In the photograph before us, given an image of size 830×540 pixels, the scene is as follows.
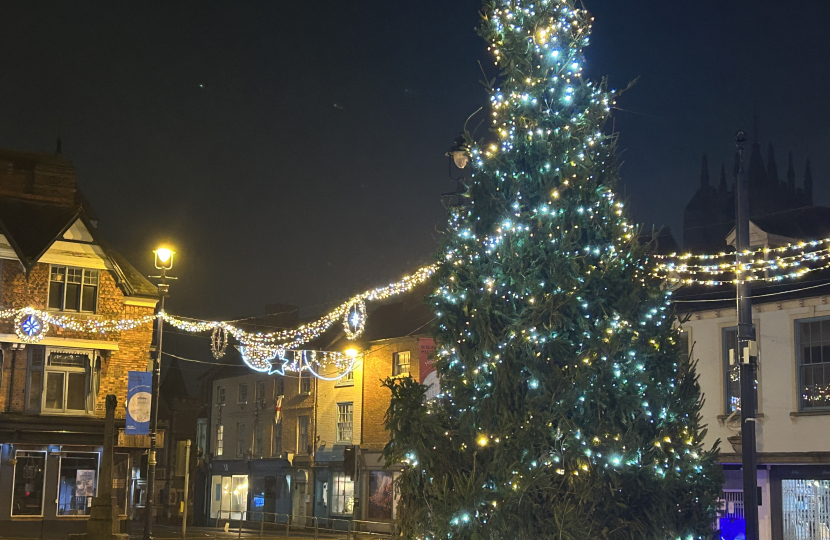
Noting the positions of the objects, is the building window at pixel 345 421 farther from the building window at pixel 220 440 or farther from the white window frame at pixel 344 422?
the building window at pixel 220 440

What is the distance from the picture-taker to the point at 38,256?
3166 cm

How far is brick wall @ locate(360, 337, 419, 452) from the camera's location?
132 ft

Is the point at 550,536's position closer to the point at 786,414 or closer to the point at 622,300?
the point at 622,300

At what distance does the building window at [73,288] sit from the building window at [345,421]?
46.1 feet

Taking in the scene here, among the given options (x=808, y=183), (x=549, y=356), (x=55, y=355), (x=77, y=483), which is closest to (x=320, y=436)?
(x=77, y=483)

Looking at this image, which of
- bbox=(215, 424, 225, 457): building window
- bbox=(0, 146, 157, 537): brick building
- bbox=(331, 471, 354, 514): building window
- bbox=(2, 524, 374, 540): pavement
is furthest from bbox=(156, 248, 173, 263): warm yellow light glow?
bbox=(215, 424, 225, 457): building window

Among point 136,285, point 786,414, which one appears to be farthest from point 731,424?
point 136,285

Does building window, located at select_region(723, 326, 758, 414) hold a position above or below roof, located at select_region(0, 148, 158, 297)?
below

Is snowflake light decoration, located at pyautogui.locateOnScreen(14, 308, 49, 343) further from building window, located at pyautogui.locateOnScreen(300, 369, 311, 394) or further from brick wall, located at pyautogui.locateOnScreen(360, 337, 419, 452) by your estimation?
building window, located at pyautogui.locateOnScreen(300, 369, 311, 394)

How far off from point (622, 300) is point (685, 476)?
63.7 inches

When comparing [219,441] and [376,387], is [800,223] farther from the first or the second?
[219,441]

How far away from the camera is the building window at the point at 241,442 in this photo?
171 feet

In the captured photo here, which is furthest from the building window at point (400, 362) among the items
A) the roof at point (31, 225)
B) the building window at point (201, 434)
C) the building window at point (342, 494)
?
the building window at point (201, 434)

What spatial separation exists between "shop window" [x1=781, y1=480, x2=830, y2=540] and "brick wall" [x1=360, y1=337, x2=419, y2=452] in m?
19.7
